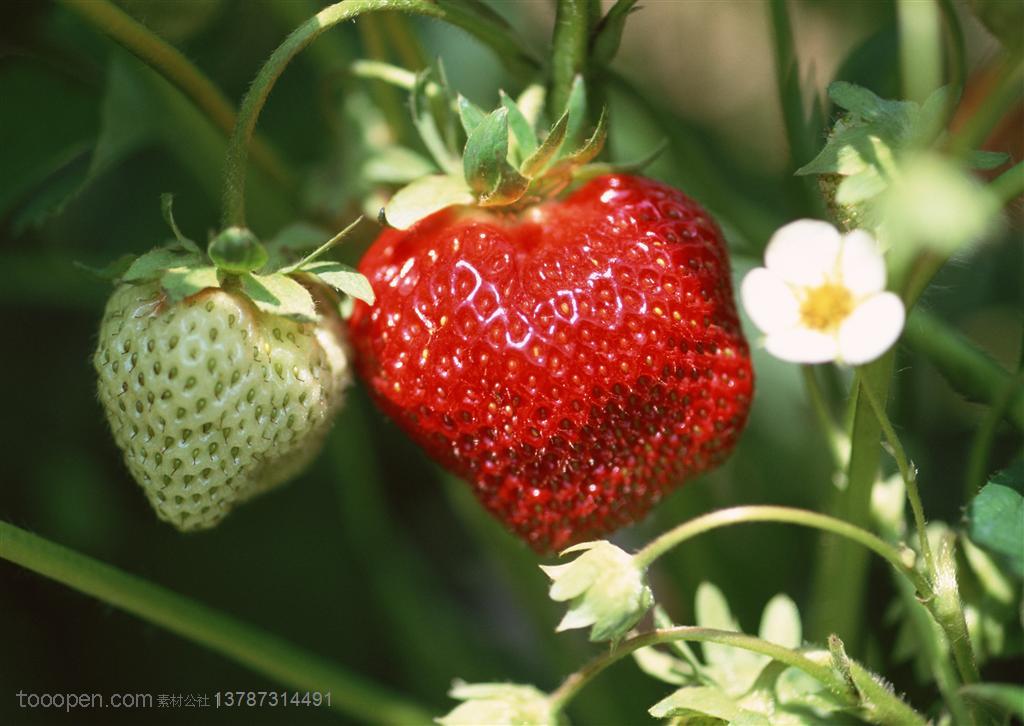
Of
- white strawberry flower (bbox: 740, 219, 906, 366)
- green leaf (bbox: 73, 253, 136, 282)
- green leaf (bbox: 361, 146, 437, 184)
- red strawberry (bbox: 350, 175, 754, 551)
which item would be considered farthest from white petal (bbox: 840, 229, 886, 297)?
green leaf (bbox: 73, 253, 136, 282)

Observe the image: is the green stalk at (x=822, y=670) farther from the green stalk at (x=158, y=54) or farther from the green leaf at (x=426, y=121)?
the green stalk at (x=158, y=54)

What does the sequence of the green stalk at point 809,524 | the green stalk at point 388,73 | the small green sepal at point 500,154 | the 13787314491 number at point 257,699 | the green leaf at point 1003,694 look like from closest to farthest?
1. the green leaf at point 1003,694
2. the green stalk at point 809,524
3. the small green sepal at point 500,154
4. the green stalk at point 388,73
5. the 13787314491 number at point 257,699

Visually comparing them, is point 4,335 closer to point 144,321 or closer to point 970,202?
point 144,321

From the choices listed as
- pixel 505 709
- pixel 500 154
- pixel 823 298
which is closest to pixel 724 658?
pixel 505 709

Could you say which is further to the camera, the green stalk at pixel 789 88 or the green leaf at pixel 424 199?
the green stalk at pixel 789 88

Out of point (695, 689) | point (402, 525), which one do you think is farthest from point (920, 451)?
point (402, 525)

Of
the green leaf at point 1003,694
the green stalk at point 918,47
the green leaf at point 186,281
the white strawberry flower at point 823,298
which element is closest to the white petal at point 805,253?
the white strawberry flower at point 823,298
